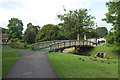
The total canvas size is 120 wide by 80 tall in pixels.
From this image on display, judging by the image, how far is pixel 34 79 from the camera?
222 inches

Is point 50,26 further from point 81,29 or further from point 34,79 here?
point 34,79

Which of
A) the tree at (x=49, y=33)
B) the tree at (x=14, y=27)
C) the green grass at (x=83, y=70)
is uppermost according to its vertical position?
the tree at (x=14, y=27)

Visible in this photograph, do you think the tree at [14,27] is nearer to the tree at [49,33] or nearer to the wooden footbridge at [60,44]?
the tree at [49,33]

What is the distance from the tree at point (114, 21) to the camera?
675 inches

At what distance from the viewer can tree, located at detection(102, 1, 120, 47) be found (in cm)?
1716

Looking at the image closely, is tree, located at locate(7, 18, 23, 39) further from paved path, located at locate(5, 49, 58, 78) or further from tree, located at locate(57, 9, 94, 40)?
paved path, located at locate(5, 49, 58, 78)

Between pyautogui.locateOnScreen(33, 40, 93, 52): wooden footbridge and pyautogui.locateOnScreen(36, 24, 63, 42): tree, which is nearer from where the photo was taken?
pyautogui.locateOnScreen(33, 40, 93, 52): wooden footbridge

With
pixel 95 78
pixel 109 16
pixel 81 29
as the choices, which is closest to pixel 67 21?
pixel 81 29

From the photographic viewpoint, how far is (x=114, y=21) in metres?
18.1

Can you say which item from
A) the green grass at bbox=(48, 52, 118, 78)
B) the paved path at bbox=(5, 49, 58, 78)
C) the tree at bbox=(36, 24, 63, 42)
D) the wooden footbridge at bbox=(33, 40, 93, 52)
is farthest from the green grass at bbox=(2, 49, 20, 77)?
the tree at bbox=(36, 24, 63, 42)

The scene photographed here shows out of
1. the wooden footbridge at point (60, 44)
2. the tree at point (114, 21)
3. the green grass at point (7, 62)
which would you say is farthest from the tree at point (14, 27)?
the tree at point (114, 21)

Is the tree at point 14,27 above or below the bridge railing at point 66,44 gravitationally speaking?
above

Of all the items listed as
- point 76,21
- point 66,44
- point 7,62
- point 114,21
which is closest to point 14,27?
point 76,21

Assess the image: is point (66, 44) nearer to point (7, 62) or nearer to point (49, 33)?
point (49, 33)
